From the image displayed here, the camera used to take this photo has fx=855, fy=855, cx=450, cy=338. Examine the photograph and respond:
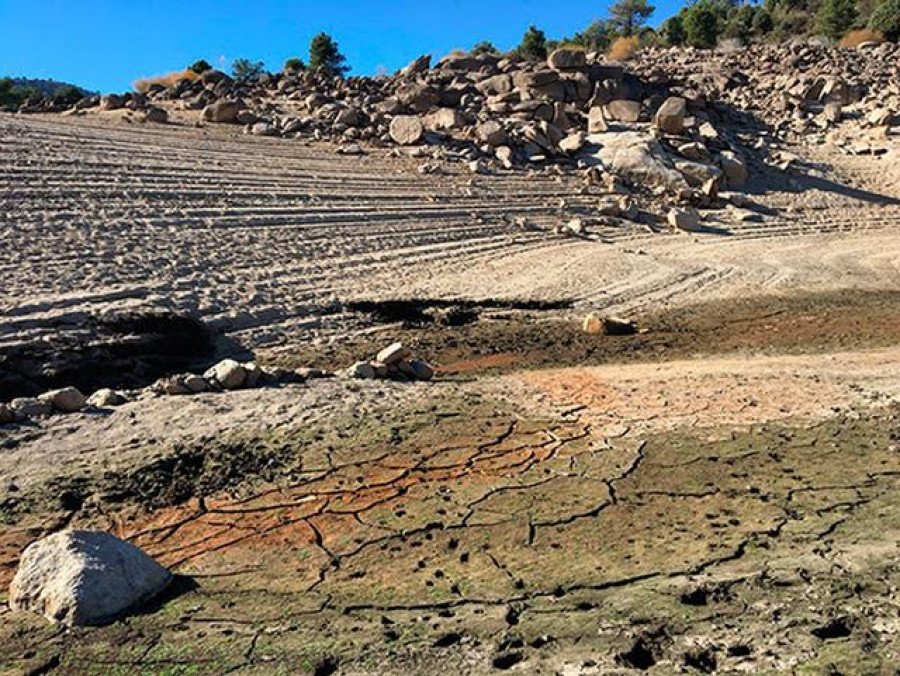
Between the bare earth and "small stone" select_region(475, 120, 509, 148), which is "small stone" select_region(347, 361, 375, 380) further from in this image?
"small stone" select_region(475, 120, 509, 148)

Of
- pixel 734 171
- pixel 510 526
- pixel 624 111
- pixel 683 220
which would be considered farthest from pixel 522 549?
pixel 624 111

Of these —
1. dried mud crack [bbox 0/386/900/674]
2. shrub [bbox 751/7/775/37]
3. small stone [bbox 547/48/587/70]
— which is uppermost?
shrub [bbox 751/7/775/37]

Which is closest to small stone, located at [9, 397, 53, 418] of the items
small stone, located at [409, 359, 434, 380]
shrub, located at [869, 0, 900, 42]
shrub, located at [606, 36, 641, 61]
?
small stone, located at [409, 359, 434, 380]

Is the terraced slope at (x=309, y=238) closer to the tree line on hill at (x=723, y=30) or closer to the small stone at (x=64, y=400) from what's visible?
the small stone at (x=64, y=400)

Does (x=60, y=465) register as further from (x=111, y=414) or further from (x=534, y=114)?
(x=534, y=114)

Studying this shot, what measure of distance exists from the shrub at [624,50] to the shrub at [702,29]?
82.6 inches

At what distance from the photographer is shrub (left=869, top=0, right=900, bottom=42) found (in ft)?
99.8

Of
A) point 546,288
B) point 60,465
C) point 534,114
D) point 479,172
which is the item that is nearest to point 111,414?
point 60,465

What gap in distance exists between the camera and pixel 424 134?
59.2 feet

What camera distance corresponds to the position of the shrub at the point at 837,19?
1288 inches

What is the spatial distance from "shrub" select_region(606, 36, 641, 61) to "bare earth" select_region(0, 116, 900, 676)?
19.2 meters

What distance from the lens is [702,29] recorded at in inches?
1319

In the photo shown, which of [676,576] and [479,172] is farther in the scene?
[479,172]

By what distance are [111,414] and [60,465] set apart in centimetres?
78
